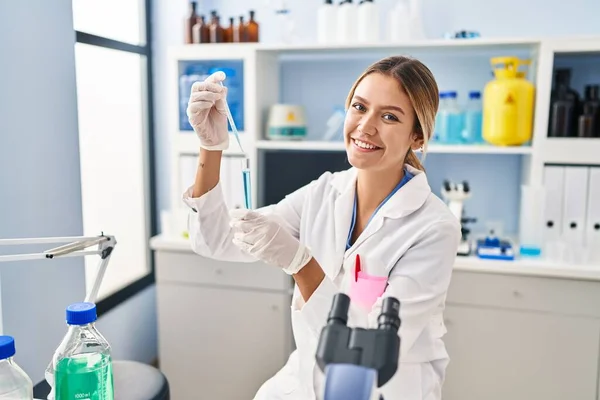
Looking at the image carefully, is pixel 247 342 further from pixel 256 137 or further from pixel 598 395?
pixel 598 395

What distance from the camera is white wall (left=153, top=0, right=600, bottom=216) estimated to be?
2438 millimetres

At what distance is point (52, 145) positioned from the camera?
79.7 inches

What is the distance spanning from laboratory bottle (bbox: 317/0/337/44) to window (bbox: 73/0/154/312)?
0.93 m

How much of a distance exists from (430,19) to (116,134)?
1.55 meters

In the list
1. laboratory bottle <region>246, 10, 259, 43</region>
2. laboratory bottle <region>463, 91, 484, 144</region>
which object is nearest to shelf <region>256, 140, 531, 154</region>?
laboratory bottle <region>463, 91, 484, 144</region>

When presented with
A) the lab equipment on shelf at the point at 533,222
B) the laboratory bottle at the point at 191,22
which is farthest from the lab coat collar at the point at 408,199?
the laboratory bottle at the point at 191,22

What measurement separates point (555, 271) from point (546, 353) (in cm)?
32

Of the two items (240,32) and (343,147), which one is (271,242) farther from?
(240,32)

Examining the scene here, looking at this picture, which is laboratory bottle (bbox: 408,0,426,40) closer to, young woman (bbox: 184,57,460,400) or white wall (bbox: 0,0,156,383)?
young woman (bbox: 184,57,460,400)

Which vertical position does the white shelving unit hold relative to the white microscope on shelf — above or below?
above

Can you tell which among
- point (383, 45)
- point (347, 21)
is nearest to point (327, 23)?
point (347, 21)

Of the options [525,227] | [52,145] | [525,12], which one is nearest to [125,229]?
[52,145]

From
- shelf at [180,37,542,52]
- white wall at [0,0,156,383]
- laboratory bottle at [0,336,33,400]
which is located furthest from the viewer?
shelf at [180,37,542,52]

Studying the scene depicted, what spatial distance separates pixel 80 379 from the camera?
93 centimetres
